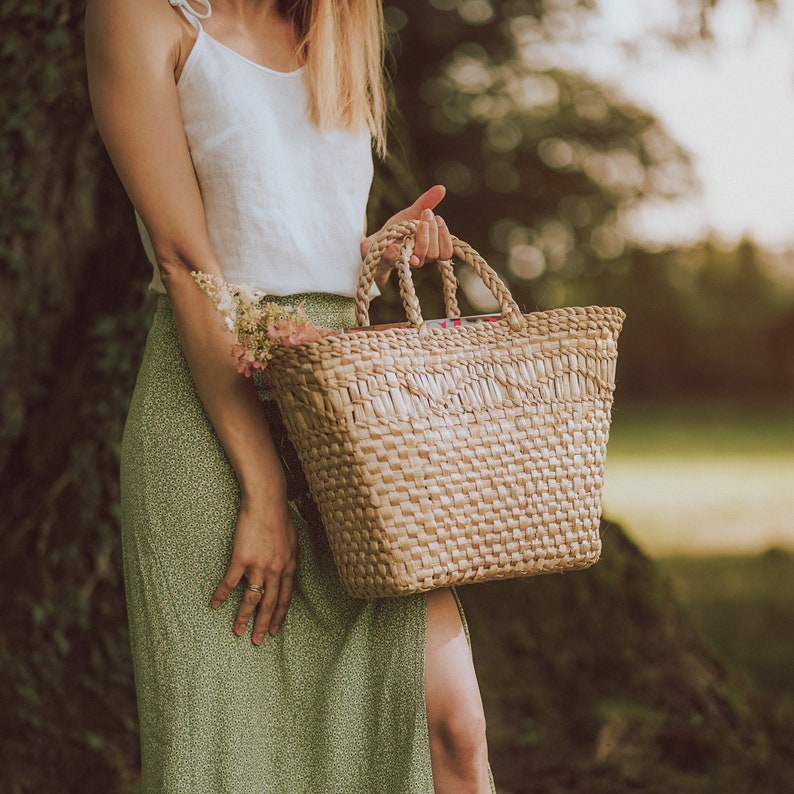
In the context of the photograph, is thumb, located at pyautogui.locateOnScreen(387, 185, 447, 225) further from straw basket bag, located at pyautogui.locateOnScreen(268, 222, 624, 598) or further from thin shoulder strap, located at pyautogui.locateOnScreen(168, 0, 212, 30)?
thin shoulder strap, located at pyautogui.locateOnScreen(168, 0, 212, 30)

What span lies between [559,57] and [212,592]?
4823 mm

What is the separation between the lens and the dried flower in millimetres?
1489

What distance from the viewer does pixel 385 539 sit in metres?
1.51

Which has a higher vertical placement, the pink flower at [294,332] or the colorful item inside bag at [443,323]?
the colorful item inside bag at [443,323]

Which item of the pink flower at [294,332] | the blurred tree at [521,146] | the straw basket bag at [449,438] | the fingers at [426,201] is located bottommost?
the straw basket bag at [449,438]

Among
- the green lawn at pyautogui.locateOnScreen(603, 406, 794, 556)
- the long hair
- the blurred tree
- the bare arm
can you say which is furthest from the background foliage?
the green lawn at pyautogui.locateOnScreen(603, 406, 794, 556)

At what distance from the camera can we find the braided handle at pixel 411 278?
1.58 m

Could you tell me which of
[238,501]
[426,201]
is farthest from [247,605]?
[426,201]

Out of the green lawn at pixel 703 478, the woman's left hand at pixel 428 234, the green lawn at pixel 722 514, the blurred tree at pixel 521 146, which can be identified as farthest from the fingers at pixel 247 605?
the blurred tree at pixel 521 146

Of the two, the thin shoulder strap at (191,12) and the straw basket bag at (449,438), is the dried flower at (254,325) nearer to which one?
the straw basket bag at (449,438)

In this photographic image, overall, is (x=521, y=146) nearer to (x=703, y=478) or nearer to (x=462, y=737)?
(x=703, y=478)

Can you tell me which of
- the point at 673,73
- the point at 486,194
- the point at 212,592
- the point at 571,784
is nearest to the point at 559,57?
the point at 673,73

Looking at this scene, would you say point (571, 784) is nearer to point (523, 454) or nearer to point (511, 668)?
point (511, 668)

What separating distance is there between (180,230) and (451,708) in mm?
817
